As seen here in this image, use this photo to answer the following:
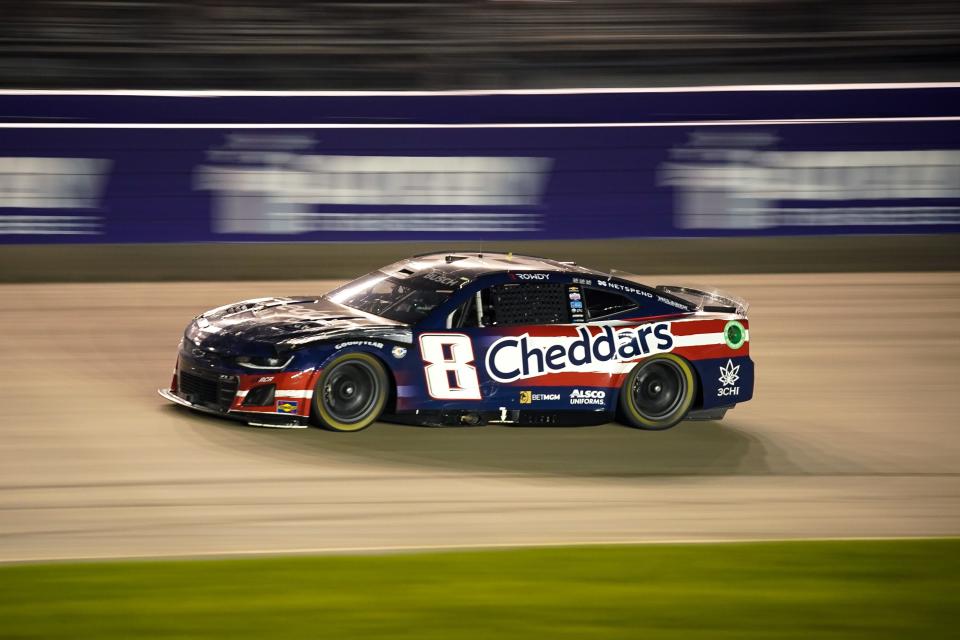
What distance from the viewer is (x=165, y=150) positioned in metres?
15.8

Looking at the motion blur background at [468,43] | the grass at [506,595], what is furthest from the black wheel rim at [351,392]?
the motion blur background at [468,43]

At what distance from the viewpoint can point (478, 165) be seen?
646 inches

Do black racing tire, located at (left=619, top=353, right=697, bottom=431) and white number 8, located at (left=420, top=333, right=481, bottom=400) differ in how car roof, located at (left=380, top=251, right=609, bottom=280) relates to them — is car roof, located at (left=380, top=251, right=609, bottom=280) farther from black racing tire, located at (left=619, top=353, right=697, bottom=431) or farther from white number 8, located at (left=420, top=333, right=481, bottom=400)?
black racing tire, located at (left=619, top=353, right=697, bottom=431)

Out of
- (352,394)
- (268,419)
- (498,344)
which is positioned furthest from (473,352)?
(268,419)

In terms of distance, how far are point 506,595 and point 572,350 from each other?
11.6 feet

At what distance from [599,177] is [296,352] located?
837cm

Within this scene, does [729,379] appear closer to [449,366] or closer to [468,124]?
[449,366]

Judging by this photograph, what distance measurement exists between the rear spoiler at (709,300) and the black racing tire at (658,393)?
0.54 m

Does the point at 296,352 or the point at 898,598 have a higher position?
the point at 296,352

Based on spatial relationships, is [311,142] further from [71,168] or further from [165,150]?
[71,168]

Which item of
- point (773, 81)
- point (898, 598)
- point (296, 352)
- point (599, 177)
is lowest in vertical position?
point (898, 598)

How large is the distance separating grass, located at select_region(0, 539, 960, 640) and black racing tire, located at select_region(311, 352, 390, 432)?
2.44m

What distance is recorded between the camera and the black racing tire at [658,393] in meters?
9.88

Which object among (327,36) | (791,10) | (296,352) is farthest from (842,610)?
(791,10)
